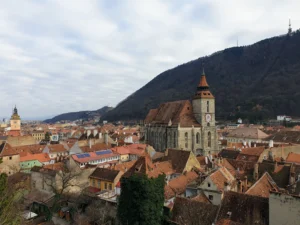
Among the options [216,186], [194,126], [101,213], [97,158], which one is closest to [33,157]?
[97,158]

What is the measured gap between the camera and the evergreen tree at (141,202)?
24388 millimetres

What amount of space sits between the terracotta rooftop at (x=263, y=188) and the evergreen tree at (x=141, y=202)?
8735mm

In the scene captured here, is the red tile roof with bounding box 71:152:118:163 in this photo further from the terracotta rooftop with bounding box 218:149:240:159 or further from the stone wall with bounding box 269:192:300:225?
the stone wall with bounding box 269:192:300:225

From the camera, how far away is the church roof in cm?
6284

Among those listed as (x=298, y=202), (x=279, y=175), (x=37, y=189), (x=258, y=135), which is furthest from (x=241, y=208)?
(x=258, y=135)

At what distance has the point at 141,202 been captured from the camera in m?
24.6

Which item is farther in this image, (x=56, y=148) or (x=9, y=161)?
(x=56, y=148)

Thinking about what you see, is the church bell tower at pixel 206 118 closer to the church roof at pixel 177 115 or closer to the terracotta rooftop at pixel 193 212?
the church roof at pixel 177 115

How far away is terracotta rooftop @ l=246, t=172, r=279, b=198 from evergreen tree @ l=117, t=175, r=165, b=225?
8.73 meters

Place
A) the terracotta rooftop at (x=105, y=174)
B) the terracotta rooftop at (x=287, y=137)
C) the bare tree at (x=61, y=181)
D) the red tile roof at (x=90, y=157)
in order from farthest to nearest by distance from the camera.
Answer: the terracotta rooftop at (x=287, y=137) → the red tile roof at (x=90, y=157) → the terracotta rooftop at (x=105, y=174) → the bare tree at (x=61, y=181)

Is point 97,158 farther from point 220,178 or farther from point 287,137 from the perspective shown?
point 287,137

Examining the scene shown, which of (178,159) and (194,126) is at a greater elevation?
(194,126)

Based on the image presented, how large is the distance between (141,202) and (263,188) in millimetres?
12374

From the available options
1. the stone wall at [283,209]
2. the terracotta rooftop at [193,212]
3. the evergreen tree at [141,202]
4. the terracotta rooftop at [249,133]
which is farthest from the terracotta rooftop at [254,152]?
the terracotta rooftop at [249,133]
